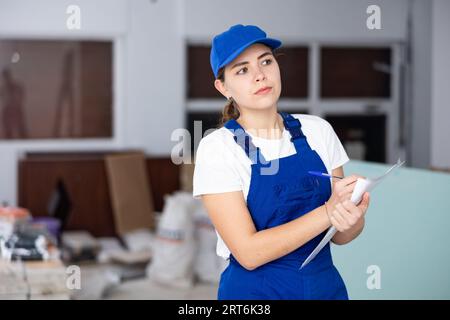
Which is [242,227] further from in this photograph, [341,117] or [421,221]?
[341,117]

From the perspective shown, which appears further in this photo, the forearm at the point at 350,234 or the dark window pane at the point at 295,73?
the dark window pane at the point at 295,73

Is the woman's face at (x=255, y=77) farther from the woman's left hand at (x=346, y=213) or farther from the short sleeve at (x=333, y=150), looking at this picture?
the woman's left hand at (x=346, y=213)

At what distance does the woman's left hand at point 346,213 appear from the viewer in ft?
4.89

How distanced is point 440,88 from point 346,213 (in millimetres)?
5118

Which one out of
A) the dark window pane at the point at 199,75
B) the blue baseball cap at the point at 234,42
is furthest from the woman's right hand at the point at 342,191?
the dark window pane at the point at 199,75

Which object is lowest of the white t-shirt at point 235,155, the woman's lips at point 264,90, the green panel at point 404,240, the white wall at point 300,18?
the green panel at point 404,240

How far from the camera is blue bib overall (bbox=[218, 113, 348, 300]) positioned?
1662 mm

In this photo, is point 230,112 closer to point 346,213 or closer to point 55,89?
point 346,213

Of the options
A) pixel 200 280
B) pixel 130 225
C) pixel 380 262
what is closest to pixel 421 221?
pixel 380 262

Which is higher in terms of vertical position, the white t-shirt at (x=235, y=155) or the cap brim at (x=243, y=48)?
the cap brim at (x=243, y=48)

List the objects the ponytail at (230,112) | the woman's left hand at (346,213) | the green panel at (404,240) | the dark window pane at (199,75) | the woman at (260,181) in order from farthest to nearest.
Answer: the dark window pane at (199,75), the green panel at (404,240), the ponytail at (230,112), the woman at (260,181), the woman's left hand at (346,213)

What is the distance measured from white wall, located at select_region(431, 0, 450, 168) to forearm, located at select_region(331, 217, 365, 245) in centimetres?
476

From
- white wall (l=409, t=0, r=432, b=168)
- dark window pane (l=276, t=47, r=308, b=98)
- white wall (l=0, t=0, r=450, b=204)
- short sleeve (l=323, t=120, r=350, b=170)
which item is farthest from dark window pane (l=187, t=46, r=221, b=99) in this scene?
short sleeve (l=323, t=120, r=350, b=170)
